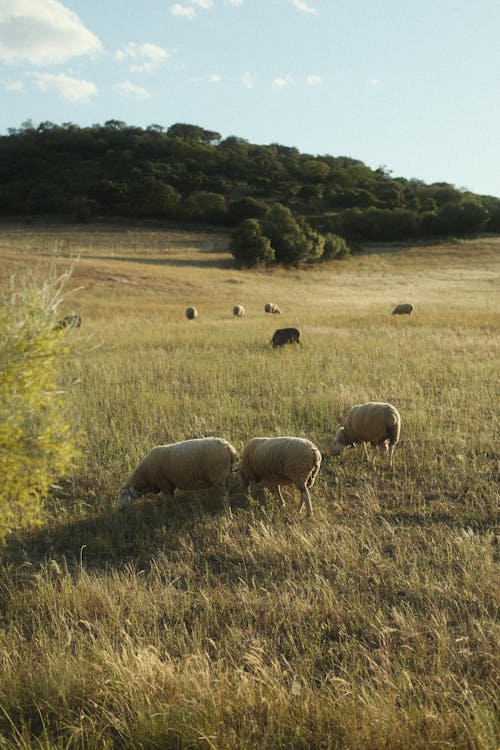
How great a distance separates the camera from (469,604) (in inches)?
163

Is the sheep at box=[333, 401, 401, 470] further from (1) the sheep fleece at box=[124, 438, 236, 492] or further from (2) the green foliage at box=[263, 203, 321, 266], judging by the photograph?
(2) the green foliage at box=[263, 203, 321, 266]

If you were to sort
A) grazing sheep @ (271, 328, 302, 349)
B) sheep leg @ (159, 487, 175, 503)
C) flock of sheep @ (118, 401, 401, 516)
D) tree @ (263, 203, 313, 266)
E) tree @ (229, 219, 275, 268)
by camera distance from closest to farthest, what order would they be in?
flock of sheep @ (118, 401, 401, 516) < sheep leg @ (159, 487, 175, 503) < grazing sheep @ (271, 328, 302, 349) < tree @ (229, 219, 275, 268) < tree @ (263, 203, 313, 266)

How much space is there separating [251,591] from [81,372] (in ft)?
29.8

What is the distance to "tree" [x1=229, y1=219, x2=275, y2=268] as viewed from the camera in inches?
2036

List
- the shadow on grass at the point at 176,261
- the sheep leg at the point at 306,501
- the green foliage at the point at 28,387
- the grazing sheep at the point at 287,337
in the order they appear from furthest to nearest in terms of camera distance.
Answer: the shadow on grass at the point at 176,261 → the grazing sheep at the point at 287,337 → the sheep leg at the point at 306,501 → the green foliage at the point at 28,387

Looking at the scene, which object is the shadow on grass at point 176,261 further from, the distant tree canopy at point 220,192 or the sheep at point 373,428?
the sheep at point 373,428

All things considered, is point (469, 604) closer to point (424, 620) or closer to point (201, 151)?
point (424, 620)

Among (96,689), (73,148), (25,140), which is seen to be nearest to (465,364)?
(96,689)

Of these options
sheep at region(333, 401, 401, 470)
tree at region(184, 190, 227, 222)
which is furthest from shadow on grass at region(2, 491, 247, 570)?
tree at region(184, 190, 227, 222)

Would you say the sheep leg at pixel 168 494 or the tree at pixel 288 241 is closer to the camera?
the sheep leg at pixel 168 494

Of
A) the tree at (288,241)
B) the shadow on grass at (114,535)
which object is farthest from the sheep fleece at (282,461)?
the tree at (288,241)

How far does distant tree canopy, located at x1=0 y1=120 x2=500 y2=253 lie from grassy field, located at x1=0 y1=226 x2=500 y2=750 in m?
48.0

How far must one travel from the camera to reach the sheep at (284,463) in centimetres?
578

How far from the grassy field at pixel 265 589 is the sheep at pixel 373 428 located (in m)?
0.25
